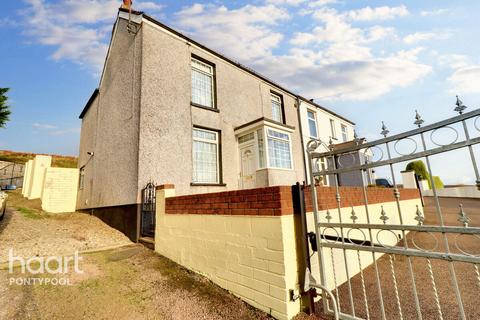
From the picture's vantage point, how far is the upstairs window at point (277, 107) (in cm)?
1341

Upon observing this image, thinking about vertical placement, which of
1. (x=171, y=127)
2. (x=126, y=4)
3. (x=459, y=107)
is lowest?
(x=459, y=107)

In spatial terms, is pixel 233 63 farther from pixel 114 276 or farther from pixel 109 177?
pixel 114 276

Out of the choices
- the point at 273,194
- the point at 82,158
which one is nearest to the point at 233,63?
the point at 273,194

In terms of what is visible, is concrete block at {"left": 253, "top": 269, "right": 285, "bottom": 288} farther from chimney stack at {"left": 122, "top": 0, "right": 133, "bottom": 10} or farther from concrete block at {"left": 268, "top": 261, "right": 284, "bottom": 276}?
chimney stack at {"left": 122, "top": 0, "right": 133, "bottom": 10}

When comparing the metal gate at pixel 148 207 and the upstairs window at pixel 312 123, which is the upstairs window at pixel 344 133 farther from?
the metal gate at pixel 148 207

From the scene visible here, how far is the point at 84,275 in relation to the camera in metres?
4.08

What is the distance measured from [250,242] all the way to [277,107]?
11737 mm

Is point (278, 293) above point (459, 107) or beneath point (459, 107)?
beneath

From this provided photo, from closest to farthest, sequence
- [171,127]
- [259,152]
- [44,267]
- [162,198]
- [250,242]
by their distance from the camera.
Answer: [250,242]
[44,267]
[162,198]
[171,127]
[259,152]

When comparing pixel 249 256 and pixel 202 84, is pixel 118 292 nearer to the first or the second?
pixel 249 256

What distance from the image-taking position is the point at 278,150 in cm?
1041

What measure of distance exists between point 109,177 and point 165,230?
17.6ft

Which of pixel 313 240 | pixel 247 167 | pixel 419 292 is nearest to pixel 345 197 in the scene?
pixel 419 292

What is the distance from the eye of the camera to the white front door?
9.73 metres
